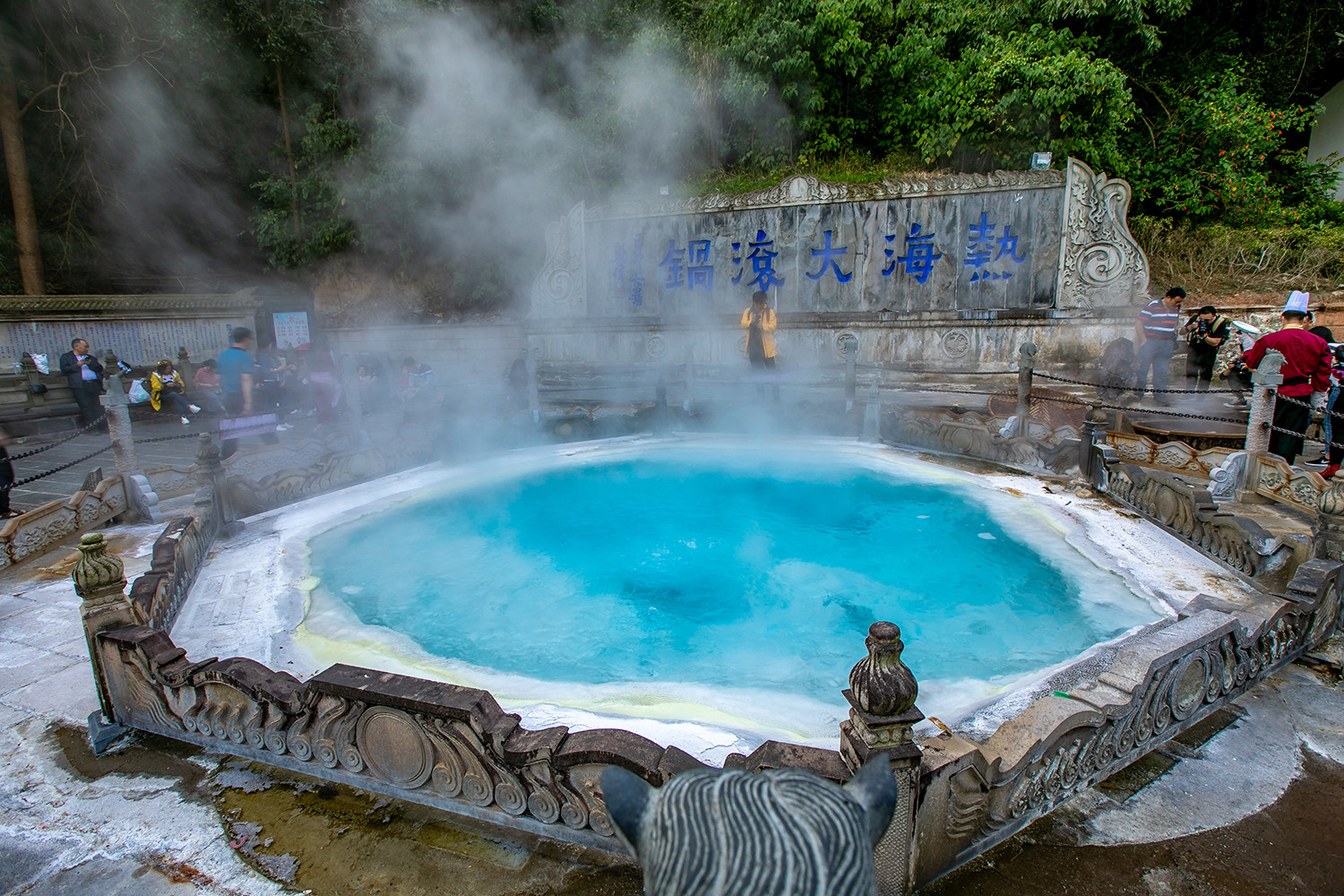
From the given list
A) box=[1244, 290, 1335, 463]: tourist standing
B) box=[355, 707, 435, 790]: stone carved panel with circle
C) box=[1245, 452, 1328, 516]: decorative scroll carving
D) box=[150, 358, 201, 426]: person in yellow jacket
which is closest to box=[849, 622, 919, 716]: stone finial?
box=[355, 707, 435, 790]: stone carved panel with circle

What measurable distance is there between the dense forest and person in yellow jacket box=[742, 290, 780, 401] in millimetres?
5438

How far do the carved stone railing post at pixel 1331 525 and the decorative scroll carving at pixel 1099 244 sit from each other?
28.8 ft

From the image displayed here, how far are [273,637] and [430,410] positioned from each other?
5.73 meters

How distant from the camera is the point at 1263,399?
5602 millimetres

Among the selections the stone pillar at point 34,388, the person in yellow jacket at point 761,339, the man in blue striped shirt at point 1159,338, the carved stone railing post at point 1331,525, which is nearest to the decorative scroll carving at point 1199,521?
the carved stone railing post at point 1331,525

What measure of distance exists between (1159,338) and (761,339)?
5.12 m

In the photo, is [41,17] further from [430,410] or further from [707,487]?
[707,487]

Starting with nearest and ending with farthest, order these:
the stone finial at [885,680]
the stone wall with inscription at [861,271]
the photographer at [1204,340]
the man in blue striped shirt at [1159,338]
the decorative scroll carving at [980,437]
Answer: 1. the stone finial at [885,680]
2. the decorative scroll carving at [980,437]
3. the man in blue striped shirt at [1159,338]
4. the photographer at [1204,340]
5. the stone wall with inscription at [861,271]

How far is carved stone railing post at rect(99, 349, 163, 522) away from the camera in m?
5.89

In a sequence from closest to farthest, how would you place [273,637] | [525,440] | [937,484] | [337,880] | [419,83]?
[337,880]
[273,637]
[937,484]
[525,440]
[419,83]

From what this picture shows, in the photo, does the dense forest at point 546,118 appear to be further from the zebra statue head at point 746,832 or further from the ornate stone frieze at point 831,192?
the zebra statue head at point 746,832

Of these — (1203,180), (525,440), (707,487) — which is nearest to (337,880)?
(707,487)

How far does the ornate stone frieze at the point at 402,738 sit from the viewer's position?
2.11 m

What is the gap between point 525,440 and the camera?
29.6 ft
